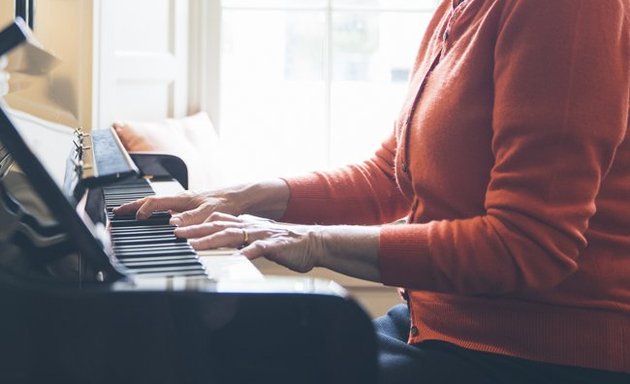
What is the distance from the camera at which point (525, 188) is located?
4.13 feet

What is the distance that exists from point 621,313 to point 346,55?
207 cm

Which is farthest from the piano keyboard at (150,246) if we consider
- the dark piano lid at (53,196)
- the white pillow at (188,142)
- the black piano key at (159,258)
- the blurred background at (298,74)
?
the blurred background at (298,74)

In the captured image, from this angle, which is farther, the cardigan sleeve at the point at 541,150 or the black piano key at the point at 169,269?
the cardigan sleeve at the point at 541,150

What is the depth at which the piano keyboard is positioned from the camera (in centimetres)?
103

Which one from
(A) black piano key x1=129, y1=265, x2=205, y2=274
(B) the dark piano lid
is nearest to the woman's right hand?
(A) black piano key x1=129, y1=265, x2=205, y2=274

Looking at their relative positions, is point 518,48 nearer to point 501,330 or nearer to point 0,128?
point 501,330

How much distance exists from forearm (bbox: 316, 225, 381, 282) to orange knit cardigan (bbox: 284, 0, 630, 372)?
2 centimetres

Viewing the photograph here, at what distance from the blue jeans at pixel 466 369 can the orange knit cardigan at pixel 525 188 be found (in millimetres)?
16

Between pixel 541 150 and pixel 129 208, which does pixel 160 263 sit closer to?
pixel 129 208

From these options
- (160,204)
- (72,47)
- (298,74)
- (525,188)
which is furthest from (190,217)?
(298,74)

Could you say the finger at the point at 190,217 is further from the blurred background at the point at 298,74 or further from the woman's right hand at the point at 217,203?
the blurred background at the point at 298,74

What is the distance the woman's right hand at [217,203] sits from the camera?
145cm

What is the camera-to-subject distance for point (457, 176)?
1387 mm

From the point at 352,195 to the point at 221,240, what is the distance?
0.57 metres
